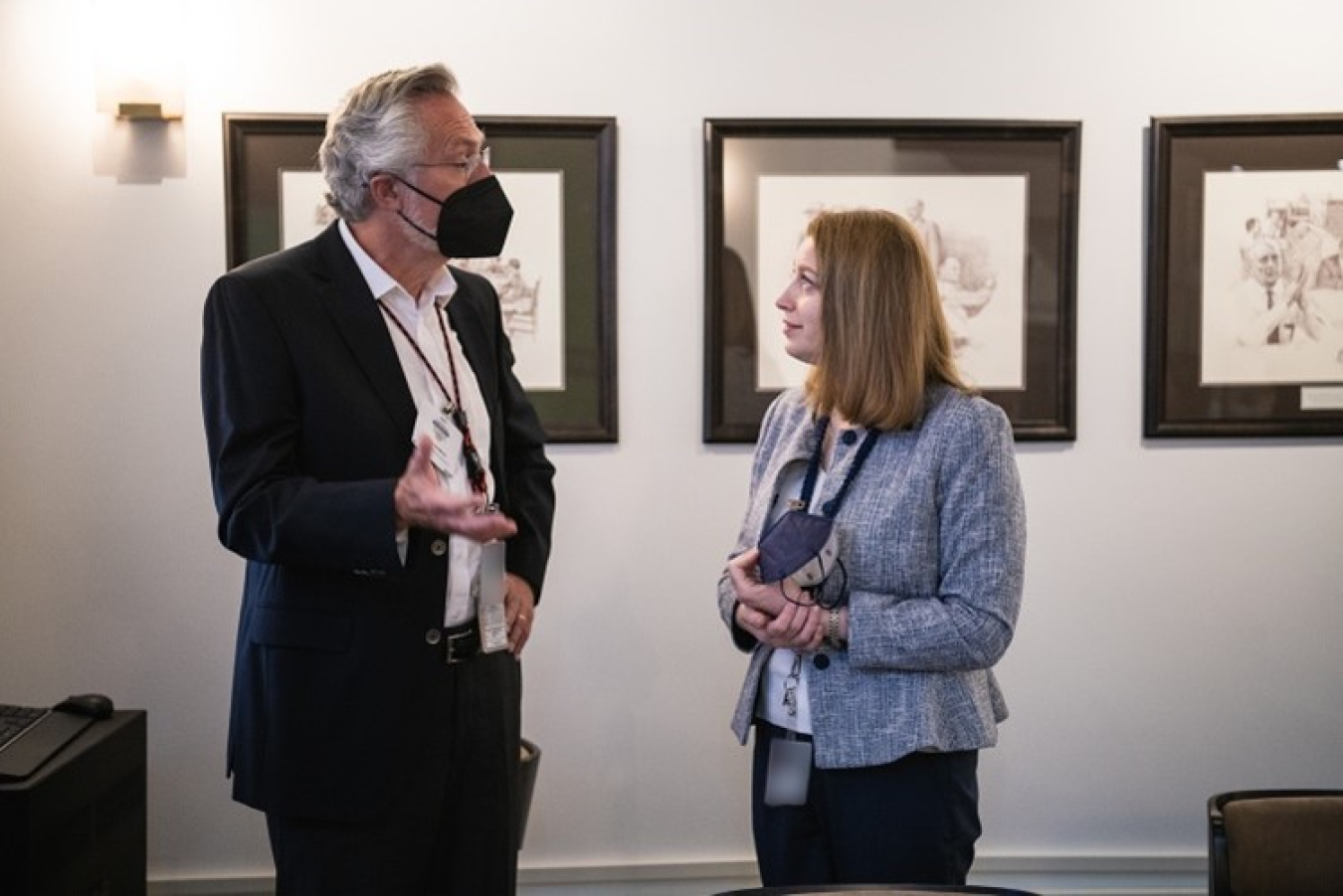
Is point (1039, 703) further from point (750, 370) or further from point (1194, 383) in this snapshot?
point (750, 370)

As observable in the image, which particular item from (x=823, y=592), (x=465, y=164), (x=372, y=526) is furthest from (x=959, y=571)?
(x=465, y=164)

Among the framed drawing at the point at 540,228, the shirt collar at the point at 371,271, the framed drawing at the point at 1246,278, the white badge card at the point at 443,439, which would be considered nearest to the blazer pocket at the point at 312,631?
the white badge card at the point at 443,439

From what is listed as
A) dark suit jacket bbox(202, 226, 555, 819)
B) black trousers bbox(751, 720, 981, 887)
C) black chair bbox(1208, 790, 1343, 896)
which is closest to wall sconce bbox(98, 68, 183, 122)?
dark suit jacket bbox(202, 226, 555, 819)

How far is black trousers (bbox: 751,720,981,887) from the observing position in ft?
6.47

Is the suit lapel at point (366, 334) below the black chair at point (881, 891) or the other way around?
the other way around

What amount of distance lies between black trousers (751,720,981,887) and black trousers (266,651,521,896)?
0.46m

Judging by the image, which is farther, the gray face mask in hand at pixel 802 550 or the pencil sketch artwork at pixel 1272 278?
the pencil sketch artwork at pixel 1272 278

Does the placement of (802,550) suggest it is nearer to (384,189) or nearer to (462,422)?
(462,422)

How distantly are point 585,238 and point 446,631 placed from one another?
141 cm

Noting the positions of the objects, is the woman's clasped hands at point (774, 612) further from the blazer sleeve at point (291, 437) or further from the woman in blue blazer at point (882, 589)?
the blazer sleeve at point (291, 437)

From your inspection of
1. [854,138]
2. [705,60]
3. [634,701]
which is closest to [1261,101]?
[854,138]

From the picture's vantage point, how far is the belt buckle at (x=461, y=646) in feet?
6.41

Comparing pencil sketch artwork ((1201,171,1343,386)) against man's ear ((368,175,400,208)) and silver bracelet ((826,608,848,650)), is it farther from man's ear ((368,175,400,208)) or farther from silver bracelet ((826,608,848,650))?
man's ear ((368,175,400,208))

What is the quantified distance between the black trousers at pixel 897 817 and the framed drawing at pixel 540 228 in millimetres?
1348
